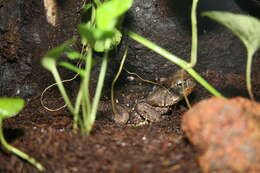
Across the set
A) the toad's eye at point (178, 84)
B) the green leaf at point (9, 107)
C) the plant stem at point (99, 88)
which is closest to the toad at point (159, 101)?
the toad's eye at point (178, 84)

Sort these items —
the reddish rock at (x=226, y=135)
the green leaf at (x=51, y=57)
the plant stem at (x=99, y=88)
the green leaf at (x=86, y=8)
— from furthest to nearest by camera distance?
the green leaf at (x=86, y=8)
the plant stem at (x=99, y=88)
the green leaf at (x=51, y=57)
the reddish rock at (x=226, y=135)

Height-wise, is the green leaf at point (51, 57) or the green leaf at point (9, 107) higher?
the green leaf at point (51, 57)

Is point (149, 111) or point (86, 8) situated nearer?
point (86, 8)

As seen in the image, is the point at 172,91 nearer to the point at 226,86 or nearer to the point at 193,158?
the point at 226,86

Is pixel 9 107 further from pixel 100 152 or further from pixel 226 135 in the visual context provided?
pixel 226 135

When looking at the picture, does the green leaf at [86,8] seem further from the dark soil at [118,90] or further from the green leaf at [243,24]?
the green leaf at [243,24]

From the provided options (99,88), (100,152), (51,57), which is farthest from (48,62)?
(100,152)
